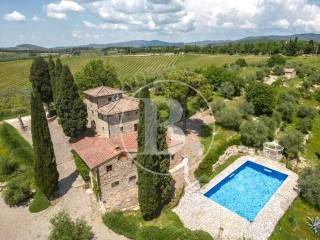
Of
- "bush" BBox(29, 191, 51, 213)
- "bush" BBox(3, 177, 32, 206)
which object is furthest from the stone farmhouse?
"bush" BBox(3, 177, 32, 206)

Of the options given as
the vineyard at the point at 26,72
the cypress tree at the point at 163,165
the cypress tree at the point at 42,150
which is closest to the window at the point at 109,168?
the cypress tree at the point at 163,165

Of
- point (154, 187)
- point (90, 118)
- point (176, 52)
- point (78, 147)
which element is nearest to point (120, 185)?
point (154, 187)

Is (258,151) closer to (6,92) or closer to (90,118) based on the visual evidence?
(90,118)

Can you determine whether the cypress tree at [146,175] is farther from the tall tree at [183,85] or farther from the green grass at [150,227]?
the tall tree at [183,85]

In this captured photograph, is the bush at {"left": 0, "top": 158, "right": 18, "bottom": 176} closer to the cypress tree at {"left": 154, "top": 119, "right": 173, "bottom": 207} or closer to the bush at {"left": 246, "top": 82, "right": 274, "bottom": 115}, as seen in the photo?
the cypress tree at {"left": 154, "top": 119, "right": 173, "bottom": 207}

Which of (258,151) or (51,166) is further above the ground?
(51,166)

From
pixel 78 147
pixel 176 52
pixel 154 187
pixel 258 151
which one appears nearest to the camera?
pixel 154 187

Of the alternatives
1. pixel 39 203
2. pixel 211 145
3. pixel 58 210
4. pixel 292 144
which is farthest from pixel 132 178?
pixel 292 144
